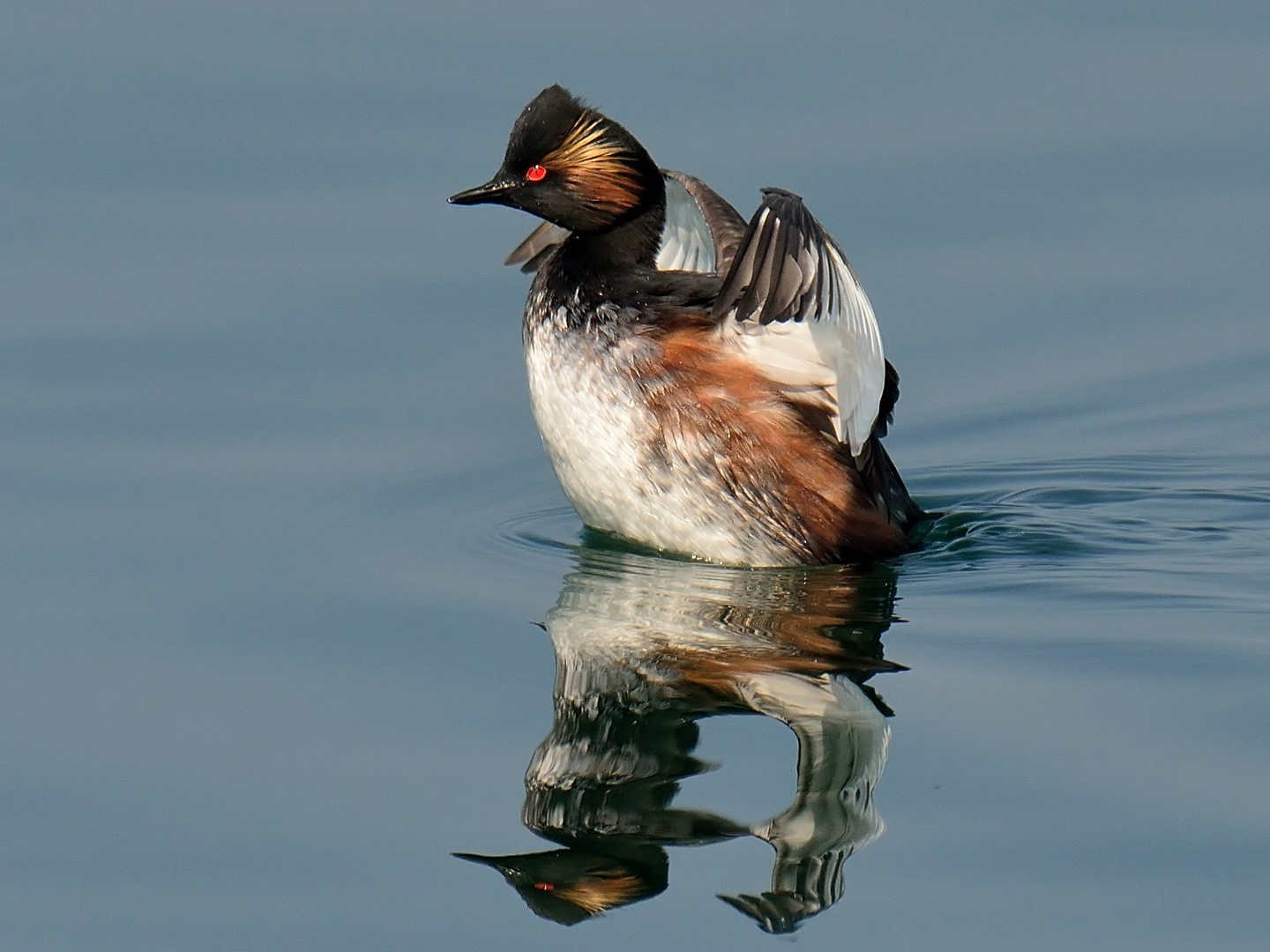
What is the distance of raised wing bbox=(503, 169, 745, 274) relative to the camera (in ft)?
30.7

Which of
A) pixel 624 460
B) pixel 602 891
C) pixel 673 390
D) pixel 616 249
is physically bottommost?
pixel 602 891

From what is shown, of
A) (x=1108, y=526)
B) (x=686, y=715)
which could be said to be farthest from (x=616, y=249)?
(x=686, y=715)

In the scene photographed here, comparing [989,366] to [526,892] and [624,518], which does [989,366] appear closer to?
[624,518]

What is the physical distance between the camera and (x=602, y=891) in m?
5.38

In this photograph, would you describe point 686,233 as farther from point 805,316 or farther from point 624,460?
point 805,316

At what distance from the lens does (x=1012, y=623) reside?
287 inches

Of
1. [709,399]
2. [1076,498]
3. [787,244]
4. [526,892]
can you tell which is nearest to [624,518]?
[709,399]

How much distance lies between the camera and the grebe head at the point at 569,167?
817cm

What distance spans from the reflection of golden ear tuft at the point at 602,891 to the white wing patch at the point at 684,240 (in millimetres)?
4786

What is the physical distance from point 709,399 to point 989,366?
2724mm

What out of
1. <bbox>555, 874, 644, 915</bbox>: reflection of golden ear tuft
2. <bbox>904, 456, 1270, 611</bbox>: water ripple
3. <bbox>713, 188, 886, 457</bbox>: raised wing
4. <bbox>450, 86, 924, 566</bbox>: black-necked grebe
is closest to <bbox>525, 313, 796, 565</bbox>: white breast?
<bbox>450, 86, 924, 566</bbox>: black-necked grebe

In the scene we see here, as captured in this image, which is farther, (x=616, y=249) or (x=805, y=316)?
(x=616, y=249)

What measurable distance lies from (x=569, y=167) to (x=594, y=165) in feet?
0.36

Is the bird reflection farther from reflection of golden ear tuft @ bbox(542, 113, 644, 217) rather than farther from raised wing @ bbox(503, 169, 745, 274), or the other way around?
raised wing @ bbox(503, 169, 745, 274)
